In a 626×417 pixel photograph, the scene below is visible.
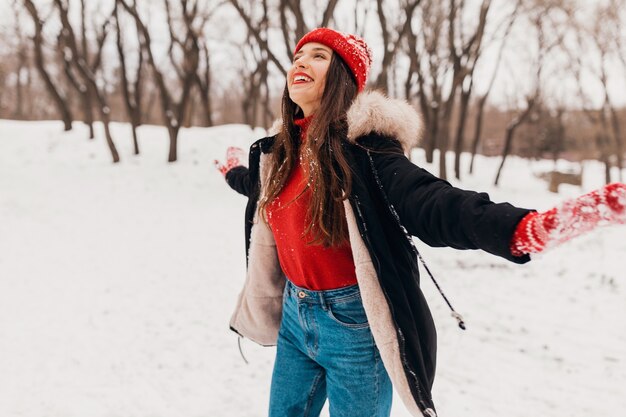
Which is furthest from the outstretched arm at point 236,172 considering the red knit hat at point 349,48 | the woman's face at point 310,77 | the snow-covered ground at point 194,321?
the snow-covered ground at point 194,321

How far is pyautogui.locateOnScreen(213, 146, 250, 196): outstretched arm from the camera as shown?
206 centimetres

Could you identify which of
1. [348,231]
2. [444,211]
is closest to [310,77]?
[348,231]

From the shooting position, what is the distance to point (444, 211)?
0.99 meters

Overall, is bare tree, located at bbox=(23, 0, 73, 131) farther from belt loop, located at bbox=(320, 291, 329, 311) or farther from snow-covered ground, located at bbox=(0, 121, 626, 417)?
belt loop, located at bbox=(320, 291, 329, 311)

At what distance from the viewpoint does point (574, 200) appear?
0.85 metres

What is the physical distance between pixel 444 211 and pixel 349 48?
83 cm

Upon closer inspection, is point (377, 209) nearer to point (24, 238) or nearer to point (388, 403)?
point (388, 403)

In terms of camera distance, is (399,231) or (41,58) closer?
(399,231)

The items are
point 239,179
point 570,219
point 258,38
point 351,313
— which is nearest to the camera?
point 570,219

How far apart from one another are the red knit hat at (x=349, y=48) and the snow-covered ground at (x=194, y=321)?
8.06 feet

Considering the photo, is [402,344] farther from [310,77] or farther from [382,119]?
[310,77]

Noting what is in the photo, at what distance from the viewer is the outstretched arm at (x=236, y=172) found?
6.77 feet

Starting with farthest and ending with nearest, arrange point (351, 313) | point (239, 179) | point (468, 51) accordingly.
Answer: point (468, 51)
point (239, 179)
point (351, 313)

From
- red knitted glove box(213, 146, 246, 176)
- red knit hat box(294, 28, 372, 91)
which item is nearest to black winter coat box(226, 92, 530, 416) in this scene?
red knit hat box(294, 28, 372, 91)
